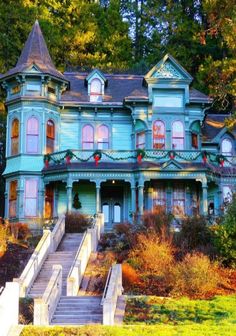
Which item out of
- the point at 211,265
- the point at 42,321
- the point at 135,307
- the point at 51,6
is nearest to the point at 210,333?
the point at 135,307

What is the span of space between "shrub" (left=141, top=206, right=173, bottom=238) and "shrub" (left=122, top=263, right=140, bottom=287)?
2883 mm

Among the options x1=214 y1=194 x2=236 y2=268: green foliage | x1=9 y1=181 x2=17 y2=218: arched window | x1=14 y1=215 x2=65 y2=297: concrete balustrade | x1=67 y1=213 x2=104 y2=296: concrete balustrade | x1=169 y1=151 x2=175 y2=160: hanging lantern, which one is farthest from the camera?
x1=9 y1=181 x2=17 y2=218: arched window

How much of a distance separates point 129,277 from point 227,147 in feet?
57.8

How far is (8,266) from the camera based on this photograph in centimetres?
2364

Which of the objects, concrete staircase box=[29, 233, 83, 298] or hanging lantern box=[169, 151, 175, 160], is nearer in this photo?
concrete staircase box=[29, 233, 83, 298]

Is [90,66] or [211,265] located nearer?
[211,265]

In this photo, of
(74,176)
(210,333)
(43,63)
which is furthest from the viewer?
(43,63)

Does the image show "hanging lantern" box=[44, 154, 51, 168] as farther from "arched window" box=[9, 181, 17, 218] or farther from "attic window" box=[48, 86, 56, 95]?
"attic window" box=[48, 86, 56, 95]

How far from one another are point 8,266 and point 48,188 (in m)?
10.8

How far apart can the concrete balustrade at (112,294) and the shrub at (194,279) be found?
1.79 meters

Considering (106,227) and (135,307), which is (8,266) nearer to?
(135,307)

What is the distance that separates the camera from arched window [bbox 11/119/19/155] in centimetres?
3428

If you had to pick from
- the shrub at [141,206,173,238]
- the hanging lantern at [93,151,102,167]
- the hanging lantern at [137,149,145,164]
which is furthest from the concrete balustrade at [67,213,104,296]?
the hanging lantern at [137,149,145,164]

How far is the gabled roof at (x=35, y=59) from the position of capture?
33969 millimetres
